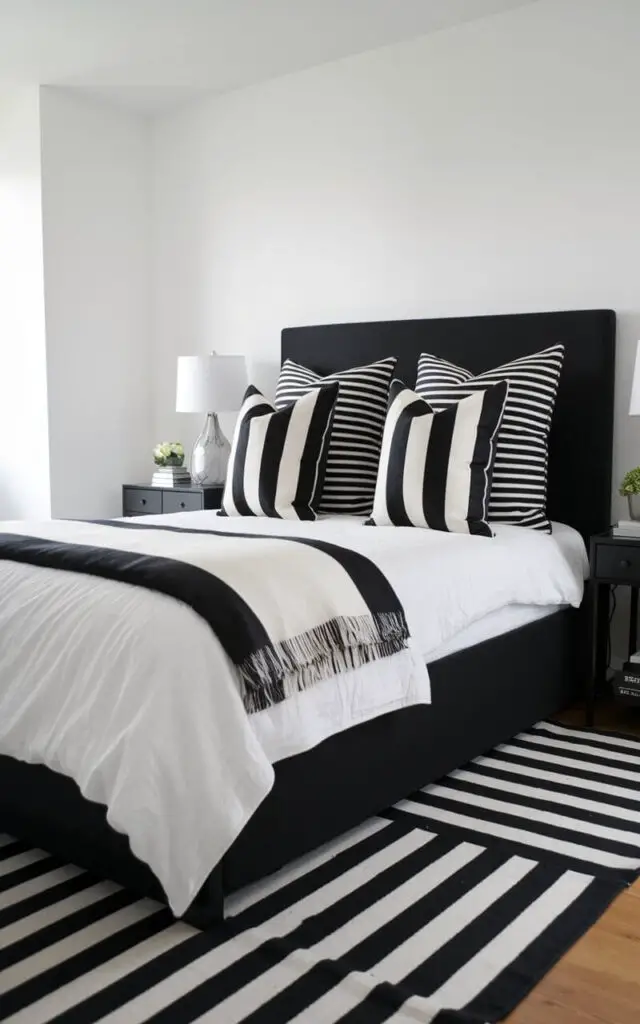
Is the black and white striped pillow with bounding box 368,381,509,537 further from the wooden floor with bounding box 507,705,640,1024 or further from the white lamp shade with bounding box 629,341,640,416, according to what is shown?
the wooden floor with bounding box 507,705,640,1024

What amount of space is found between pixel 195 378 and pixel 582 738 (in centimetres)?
223

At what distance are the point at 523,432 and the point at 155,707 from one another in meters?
1.83

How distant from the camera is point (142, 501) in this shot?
4480 mm

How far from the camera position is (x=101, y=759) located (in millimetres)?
1842

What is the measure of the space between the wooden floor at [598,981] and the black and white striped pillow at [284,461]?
5.65ft

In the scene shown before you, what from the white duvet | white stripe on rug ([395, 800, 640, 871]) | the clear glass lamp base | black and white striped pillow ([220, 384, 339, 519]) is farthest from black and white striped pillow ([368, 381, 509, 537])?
the clear glass lamp base

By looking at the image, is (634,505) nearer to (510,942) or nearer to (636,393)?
(636,393)

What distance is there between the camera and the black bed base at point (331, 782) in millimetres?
1936

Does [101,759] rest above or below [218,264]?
below

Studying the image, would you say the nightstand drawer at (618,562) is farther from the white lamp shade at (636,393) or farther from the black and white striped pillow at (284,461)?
the black and white striped pillow at (284,461)

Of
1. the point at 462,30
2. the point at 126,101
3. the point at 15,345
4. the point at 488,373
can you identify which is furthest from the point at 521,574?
the point at 126,101

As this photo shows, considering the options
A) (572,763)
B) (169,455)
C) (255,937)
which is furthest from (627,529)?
(169,455)

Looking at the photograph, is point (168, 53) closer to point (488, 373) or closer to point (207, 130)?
point (207, 130)

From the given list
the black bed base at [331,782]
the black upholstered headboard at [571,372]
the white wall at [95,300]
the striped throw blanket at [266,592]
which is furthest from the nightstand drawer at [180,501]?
the black bed base at [331,782]
